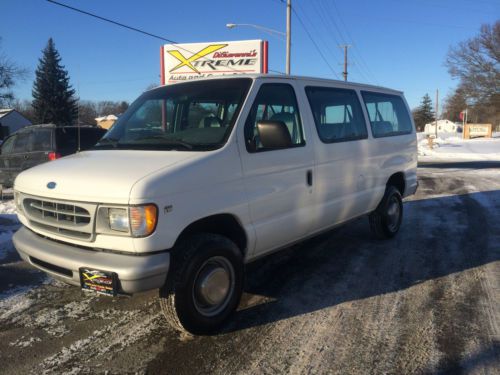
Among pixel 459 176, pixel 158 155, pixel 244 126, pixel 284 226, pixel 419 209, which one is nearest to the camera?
pixel 158 155

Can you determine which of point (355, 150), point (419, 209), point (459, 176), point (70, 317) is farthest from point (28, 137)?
point (459, 176)

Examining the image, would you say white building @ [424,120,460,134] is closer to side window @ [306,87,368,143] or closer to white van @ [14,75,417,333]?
side window @ [306,87,368,143]

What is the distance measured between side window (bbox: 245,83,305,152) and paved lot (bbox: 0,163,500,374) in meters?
1.54

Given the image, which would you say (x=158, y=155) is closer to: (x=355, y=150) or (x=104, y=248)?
(x=104, y=248)

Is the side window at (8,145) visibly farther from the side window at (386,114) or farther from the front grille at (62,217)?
the side window at (386,114)

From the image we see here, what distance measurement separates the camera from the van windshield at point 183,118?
3.48 metres

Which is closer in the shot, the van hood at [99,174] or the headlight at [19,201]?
the van hood at [99,174]

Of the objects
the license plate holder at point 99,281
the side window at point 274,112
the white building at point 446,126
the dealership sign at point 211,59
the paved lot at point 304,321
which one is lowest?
the paved lot at point 304,321

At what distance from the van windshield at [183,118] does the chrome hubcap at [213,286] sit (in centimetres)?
95

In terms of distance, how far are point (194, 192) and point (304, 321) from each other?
1.53 metres

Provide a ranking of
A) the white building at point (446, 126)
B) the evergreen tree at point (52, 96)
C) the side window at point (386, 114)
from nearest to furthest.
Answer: the side window at point (386, 114) → the evergreen tree at point (52, 96) → the white building at point (446, 126)

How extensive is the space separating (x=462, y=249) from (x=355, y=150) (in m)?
2.15

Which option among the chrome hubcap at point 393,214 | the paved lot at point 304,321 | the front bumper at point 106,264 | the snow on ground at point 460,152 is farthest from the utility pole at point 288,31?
the front bumper at point 106,264

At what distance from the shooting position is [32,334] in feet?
11.2
